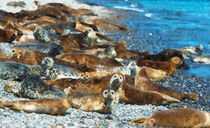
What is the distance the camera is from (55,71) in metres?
7.25

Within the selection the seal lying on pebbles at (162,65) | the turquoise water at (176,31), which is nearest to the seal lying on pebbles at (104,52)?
the seal lying on pebbles at (162,65)

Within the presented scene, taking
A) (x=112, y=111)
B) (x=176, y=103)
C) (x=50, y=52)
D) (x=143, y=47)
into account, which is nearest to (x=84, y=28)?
(x=143, y=47)

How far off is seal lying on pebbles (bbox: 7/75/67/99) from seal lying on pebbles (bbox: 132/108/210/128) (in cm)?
126

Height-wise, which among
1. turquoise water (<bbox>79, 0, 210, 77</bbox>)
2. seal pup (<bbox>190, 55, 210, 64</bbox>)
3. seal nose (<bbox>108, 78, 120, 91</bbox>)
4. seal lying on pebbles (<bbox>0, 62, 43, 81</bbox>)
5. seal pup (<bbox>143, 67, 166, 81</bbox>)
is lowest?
turquoise water (<bbox>79, 0, 210, 77</bbox>)

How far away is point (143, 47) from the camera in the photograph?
13.0 meters

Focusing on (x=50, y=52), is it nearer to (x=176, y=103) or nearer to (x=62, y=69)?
(x=62, y=69)

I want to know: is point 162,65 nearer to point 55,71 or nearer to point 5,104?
point 55,71

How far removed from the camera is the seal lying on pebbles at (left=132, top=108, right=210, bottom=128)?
5227 mm

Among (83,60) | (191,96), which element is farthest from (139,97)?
(83,60)

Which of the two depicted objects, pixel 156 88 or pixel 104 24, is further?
pixel 104 24

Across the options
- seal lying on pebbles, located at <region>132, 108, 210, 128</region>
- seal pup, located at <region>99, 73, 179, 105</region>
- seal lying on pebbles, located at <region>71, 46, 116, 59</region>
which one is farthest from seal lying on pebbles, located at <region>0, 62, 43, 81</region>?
seal lying on pebbles, located at <region>71, 46, 116, 59</region>

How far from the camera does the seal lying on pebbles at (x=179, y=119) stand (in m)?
5.23

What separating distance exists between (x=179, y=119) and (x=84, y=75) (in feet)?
8.92

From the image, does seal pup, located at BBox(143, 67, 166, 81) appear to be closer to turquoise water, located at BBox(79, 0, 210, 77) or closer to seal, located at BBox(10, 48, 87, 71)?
turquoise water, located at BBox(79, 0, 210, 77)
